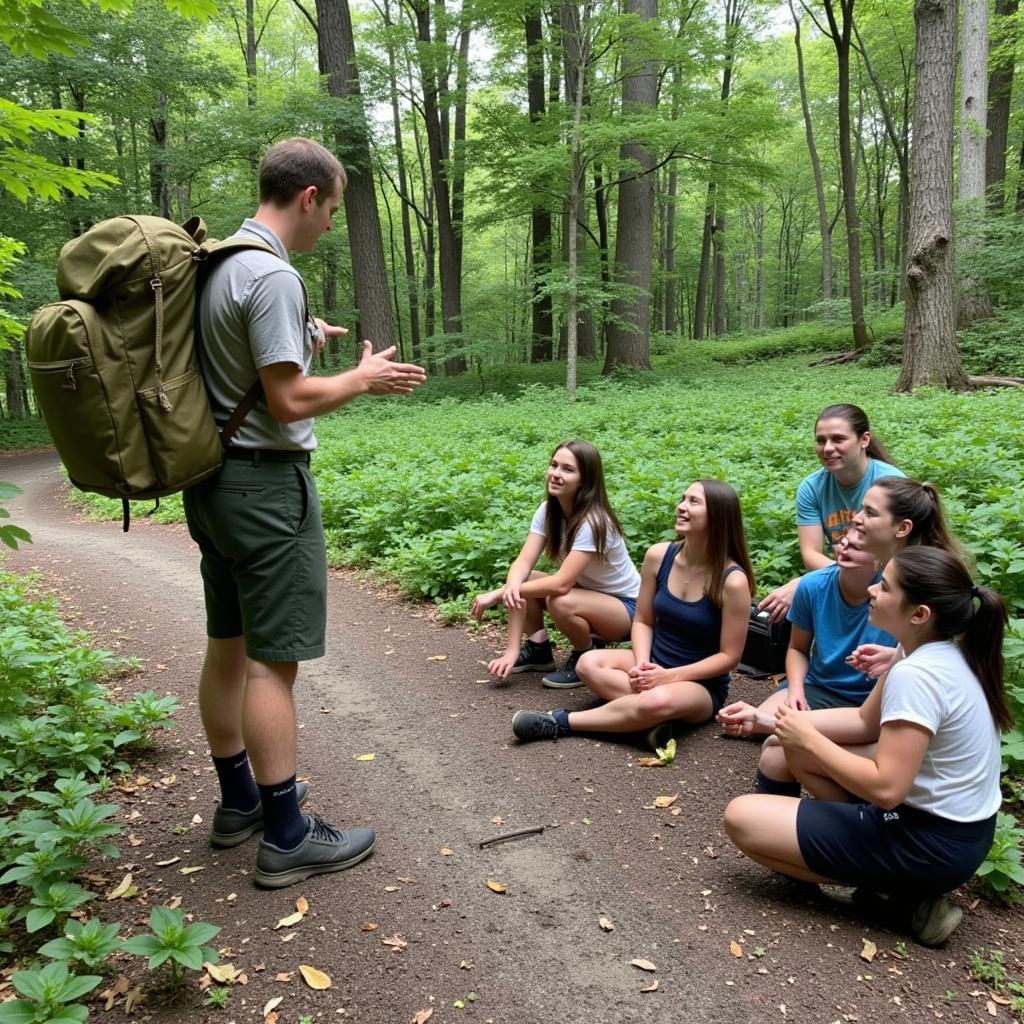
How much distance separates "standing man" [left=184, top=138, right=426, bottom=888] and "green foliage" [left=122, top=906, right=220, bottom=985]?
0.43 meters

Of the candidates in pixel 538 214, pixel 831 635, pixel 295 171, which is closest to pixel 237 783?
pixel 295 171

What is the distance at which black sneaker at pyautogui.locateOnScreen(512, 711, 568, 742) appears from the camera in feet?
10.9

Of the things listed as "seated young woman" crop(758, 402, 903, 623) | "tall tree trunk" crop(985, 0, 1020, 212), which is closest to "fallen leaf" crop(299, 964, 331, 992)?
"seated young woman" crop(758, 402, 903, 623)

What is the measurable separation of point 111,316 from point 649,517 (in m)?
3.96

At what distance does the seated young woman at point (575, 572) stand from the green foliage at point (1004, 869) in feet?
6.63

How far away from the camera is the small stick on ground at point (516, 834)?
2625mm

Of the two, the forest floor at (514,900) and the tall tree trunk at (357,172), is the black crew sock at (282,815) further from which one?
the tall tree trunk at (357,172)

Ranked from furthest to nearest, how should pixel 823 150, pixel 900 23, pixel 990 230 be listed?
pixel 823 150 < pixel 900 23 < pixel 990 230

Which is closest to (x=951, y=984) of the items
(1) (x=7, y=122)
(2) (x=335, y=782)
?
(2) (x=335, y=782)

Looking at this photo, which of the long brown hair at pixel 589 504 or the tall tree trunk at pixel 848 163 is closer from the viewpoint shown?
the long brown hair at pixel 589 504

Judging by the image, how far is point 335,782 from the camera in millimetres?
3082

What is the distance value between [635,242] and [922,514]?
13.9 metres

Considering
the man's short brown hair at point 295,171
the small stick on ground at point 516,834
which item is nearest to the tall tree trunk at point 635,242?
the man's short brown hair at point 295,171

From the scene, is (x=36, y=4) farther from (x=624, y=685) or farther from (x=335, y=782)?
(x=624, y=685)
